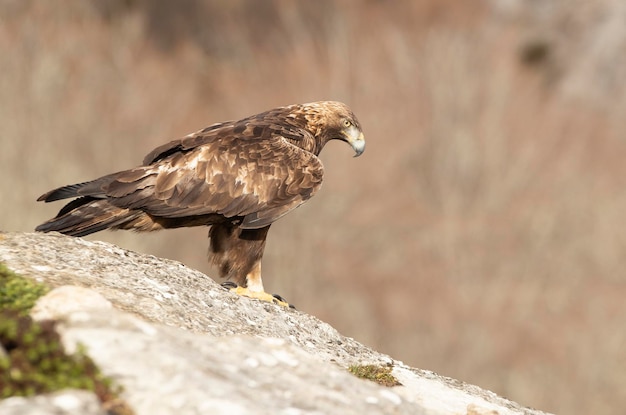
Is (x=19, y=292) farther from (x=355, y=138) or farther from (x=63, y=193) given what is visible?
(x=355, y=138)

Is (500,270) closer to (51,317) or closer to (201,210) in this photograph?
(201,210)

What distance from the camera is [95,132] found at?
35781 mm

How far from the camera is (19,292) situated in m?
5.60

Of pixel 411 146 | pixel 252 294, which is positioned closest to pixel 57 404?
pixel 252 294

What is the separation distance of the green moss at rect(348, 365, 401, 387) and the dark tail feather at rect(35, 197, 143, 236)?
2.76 metres

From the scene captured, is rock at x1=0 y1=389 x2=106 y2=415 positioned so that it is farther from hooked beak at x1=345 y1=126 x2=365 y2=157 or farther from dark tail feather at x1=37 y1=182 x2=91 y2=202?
hooked beak at x1=345 y1=126 x2=365 y2=157

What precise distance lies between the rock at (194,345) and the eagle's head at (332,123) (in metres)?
2.81

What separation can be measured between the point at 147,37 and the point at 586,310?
2076 cm

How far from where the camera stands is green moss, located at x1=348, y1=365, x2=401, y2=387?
21.1 ft

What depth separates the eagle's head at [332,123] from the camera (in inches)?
396

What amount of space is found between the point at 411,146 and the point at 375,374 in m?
36.9

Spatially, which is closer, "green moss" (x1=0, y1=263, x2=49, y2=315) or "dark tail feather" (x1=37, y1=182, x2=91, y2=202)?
"green moss" (x1=0, y1=263, x2=49, y2=315)

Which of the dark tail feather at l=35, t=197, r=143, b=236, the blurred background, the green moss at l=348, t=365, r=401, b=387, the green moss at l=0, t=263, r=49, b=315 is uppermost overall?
the blurred background

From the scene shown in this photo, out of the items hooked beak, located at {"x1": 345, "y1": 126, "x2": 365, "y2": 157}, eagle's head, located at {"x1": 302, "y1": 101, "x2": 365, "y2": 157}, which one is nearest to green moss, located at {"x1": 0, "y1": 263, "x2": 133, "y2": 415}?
eagle's head, located at {"x1": 302, "y1": 101, "x2": 365, "y2": 157}
